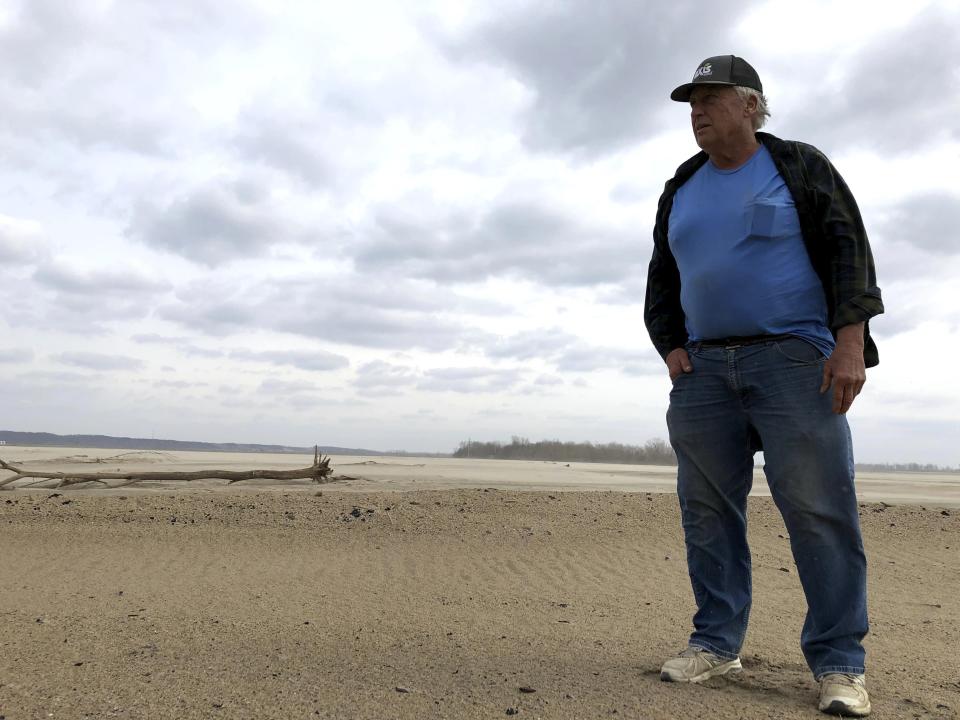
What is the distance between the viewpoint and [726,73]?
10.3 feet

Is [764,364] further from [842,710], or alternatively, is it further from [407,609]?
[407,609]

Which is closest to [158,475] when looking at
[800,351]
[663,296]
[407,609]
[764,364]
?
[407,609]

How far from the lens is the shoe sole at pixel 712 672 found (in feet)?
10.3

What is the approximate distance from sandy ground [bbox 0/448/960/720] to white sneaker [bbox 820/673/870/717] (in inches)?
2.8

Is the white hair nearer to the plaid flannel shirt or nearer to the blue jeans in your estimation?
the plaid flannel shirt

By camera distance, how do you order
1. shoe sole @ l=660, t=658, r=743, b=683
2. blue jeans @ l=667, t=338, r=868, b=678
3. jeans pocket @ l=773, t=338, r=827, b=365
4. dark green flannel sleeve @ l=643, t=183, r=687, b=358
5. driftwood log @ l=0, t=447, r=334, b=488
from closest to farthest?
1. blue jeans @ l=667, t=338, r=868, b=678
2. jeans pocket @ l=773, t=338, r=827, b=365
3. shoe sole @ l=660, t=658, r=743, b=683
4. dark green flannel sleeve @ l=643, t=183, r=687, b=358
5. driftwood log @ l=0, t=447, r=334, b=488

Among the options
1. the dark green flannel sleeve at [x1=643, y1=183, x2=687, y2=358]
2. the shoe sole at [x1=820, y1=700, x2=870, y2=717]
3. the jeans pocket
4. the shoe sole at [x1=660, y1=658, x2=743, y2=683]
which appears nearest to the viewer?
the shoe sole at [x1=820, y1=700, x2=870, y2=717]

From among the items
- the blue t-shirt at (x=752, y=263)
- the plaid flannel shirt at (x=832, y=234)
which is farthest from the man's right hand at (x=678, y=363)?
the plaid flannel shirt at (x=832, y=234)

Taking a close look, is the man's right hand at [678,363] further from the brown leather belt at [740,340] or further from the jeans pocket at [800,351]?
the jeans pocket at [800,351]

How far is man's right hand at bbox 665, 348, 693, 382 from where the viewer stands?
3369mm

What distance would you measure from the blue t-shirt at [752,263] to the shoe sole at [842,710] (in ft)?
4.29

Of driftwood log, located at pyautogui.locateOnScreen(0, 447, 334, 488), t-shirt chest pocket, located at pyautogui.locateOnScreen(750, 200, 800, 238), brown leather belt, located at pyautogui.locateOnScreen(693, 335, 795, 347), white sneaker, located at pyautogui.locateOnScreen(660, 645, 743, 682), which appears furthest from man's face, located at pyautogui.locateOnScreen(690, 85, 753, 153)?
driftwood log, located at pyautogui.locateOnScreen(0, 447, 334, 488)

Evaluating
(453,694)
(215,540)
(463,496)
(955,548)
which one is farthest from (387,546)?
(955,548)

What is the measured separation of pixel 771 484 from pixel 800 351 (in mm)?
543
